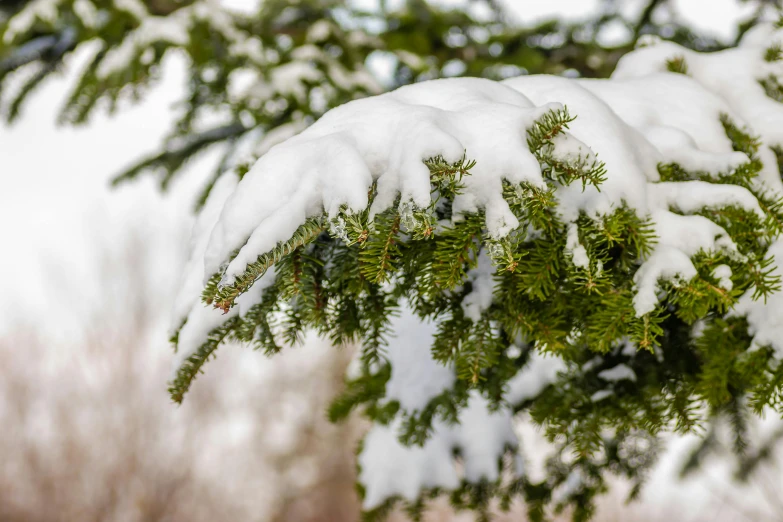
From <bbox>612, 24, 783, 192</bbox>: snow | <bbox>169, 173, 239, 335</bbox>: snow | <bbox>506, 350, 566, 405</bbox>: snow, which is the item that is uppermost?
<bbox>612, 24, 783, 192</bbox>: snow

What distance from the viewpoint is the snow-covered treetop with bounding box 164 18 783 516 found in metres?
0.77

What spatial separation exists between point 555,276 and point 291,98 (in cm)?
157

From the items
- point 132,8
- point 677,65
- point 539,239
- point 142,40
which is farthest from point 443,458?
point 132,8

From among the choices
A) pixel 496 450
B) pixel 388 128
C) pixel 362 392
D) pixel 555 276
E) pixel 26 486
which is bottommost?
pixel 26 486

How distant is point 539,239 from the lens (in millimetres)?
874

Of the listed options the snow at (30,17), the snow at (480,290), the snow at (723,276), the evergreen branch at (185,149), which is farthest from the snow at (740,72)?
the snow at (30,17)

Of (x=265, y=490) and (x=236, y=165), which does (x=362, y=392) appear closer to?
(x=236, y=165)

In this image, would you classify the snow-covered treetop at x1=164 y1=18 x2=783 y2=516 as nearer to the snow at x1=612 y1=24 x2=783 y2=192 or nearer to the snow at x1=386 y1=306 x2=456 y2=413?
the snow at x1=612 y1=24 x2=783 y2=192

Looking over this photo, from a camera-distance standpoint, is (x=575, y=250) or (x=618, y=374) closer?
(x=575, y=250)

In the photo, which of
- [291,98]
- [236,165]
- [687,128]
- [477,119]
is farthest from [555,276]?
[291,98]

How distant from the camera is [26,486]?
9.78 metres

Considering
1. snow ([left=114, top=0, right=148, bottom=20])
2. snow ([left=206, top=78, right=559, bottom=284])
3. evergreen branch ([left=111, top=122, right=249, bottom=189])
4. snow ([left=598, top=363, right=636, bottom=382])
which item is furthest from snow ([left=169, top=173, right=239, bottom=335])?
evergreen branch ([left=111, top=122, right=249, bottom=189])

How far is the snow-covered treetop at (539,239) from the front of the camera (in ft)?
2.54

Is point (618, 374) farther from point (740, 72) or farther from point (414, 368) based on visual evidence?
point (740, 72)
